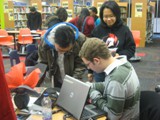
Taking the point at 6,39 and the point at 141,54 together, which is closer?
the point at 6,39

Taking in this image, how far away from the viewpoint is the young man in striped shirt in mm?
1478

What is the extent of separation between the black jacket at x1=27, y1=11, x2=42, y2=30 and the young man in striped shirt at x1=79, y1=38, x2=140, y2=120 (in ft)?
21.7

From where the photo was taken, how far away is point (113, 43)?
92.6 inches

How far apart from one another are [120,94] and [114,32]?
107cm

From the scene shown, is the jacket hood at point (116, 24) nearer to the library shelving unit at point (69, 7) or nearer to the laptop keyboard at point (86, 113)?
the laptop keyboard at point (86, 113)

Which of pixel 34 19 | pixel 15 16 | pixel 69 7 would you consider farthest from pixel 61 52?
pixel 15 16

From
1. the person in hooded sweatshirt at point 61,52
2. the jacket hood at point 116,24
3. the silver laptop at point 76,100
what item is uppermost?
the jacket hood at point 116,24

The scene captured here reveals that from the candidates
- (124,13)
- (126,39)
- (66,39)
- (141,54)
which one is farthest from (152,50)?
(66,39)

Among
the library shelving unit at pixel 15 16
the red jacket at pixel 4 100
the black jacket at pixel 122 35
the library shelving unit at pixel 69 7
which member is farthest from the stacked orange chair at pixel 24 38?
the red jacket at pixel 4 100

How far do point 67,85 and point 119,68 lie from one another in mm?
378

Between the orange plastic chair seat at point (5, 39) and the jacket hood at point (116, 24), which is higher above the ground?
the jacket hood at point (116, 24)

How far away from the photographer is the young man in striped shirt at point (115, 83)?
4.85 feet

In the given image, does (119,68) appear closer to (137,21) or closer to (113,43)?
(113,43)

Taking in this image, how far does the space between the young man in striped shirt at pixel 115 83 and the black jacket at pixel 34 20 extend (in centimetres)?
663
